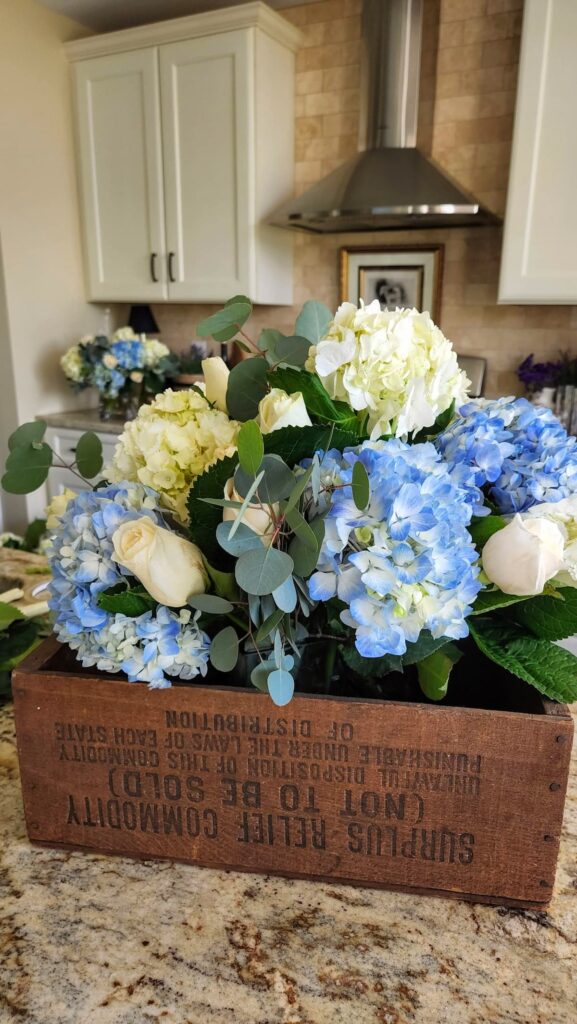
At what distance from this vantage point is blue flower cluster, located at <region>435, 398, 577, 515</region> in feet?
1.95

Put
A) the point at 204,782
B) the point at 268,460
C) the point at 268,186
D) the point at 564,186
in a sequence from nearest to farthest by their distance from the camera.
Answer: the point at 268,460 → the point at 204,782 → the point at 564,186 → the point at 268,186

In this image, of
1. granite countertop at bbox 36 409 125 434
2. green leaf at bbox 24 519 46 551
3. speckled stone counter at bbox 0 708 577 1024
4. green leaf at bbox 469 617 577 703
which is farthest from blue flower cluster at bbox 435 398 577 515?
granite countertop at bbox 36 409 125 434

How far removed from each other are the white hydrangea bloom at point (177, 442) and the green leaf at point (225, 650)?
0.44 ft

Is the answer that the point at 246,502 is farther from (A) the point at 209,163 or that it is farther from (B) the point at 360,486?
(A) the point at 209,163

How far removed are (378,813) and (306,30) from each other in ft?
10.4

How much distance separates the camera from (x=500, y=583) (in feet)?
1.83

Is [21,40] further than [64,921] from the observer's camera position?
Yes

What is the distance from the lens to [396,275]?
288 centimetres

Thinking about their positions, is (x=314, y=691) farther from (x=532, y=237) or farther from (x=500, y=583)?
(x=532, y=237)

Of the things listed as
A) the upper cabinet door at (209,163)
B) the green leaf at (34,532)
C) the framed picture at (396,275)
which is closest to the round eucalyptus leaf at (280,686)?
the green leaf at (34,532)

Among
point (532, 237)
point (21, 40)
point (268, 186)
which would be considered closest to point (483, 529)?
point (532, 237)

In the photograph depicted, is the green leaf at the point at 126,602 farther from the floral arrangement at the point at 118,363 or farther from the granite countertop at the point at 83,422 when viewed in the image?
the floral arrangement at the point at 118,363

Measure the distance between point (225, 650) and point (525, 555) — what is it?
241 millimetres

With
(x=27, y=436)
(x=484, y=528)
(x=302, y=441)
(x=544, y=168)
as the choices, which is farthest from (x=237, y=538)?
(x=544, y=168)
